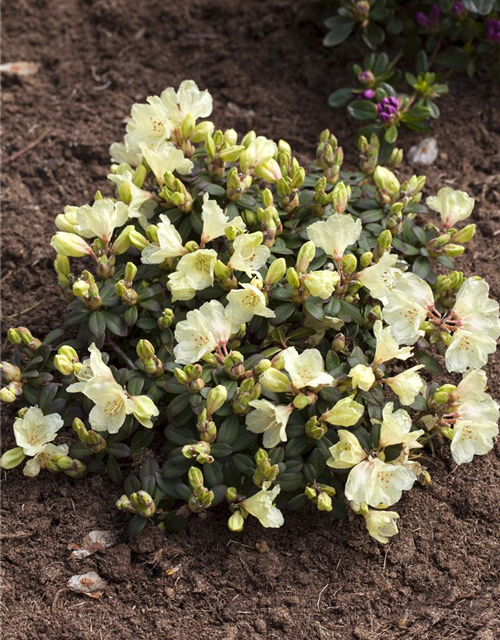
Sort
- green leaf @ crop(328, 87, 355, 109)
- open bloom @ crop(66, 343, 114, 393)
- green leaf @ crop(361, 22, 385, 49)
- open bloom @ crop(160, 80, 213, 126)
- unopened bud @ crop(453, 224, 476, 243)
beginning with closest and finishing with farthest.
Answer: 1. open bloom @ crop(66, 343, 114, 393)
2. unopened bud @ crop(453, 224, 476, 243)
3. open bloom @ crop(160, 80, 213, 126)
4. green leaf @ crop(328, 87, 355, 109)
5. green leaf @ crop(361, 22, 385, 49)

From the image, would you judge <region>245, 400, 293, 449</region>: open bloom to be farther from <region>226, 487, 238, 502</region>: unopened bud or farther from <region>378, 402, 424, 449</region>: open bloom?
<region>378, 402, 424, 449</region>: open bloom

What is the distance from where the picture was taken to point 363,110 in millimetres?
3910

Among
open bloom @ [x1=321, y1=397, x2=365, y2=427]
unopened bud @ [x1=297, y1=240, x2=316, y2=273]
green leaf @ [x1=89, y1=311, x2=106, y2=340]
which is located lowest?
open bloom @ [x1=321, y1=397, x2=365, y2=427]

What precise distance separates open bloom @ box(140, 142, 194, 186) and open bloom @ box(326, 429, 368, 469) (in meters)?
1.14

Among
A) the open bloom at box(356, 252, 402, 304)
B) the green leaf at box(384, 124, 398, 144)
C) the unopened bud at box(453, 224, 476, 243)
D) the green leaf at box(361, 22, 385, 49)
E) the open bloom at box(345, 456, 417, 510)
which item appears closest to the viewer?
the open bloom at box(345, 456, 417, 510)

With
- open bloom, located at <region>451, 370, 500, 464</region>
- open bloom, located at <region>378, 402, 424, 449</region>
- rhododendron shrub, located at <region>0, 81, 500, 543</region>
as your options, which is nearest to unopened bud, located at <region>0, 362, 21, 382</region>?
rhododendron shrub, located at <region>0, 81, 500, 543</region>

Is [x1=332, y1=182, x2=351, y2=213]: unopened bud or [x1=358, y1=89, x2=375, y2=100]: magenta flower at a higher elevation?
[x1=332, y1=182, x2=351, y2=213]: unopened bud

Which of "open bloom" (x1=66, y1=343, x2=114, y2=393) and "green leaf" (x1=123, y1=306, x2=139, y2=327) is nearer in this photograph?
"open bloom" (x1=66, y1=343, x2=114, y2=393)

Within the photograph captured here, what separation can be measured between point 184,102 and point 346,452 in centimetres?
Answer: 153

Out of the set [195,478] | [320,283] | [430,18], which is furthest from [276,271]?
[430,18]

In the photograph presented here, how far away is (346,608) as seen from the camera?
8.97 feet

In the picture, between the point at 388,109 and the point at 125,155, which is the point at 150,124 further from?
the point at 388,109

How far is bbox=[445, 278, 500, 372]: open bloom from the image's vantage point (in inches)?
108

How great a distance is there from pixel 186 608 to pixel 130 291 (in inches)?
42.6
